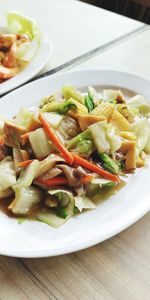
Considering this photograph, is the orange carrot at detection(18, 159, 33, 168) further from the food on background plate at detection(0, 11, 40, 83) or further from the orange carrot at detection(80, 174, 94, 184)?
the food on background plate at detection(0, 11, 40, 83)

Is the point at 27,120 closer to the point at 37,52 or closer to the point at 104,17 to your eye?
the point at 37,52

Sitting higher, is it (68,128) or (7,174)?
(68,128)

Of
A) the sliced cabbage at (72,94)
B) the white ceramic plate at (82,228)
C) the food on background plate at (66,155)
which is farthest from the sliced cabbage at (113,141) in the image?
the sliced cabbage at (72,94)

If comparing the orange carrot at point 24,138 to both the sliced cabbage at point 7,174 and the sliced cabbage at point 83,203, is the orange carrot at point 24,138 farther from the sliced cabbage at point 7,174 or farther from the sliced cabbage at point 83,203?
the sliced cabbage at point 83,203

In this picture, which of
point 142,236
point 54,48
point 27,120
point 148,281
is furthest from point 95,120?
point 54,48

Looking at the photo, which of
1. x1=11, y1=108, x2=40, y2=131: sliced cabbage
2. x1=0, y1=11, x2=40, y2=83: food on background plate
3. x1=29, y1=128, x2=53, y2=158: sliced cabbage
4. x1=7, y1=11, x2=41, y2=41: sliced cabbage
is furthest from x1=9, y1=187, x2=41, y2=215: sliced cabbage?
x1=7, y1=11, x2=41, y2=41: sliced cabbage

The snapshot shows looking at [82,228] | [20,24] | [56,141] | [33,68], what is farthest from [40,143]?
[20,24]

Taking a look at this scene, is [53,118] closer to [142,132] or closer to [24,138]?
[24,138]
